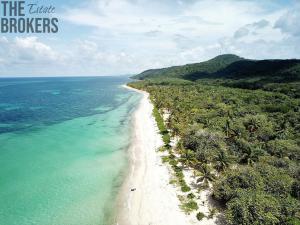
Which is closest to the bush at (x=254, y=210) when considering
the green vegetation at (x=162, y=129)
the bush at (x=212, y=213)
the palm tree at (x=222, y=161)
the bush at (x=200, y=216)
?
the bush at (x=212, y=213)

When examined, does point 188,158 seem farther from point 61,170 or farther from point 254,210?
point 61,170

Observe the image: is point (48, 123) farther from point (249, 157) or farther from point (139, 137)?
point (249, 157)

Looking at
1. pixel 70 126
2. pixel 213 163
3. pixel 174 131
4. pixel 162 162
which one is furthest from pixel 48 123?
pixel 213 163

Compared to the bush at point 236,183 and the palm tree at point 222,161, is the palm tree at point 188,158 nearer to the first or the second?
the palm tree at point 222,161

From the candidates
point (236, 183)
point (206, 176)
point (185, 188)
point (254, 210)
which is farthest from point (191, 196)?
point (254, 210)

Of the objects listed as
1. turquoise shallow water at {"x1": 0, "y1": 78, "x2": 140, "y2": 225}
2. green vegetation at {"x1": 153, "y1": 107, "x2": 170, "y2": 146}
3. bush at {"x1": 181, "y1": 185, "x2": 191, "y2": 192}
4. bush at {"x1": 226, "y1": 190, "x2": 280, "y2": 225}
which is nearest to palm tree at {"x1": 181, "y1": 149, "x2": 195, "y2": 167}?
bush at {"x1": 181, "y1": 185, "x2": 191, "y2": 192}

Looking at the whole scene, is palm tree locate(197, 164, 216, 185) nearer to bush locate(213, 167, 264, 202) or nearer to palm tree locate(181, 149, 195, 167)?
bush locate(213, 167, 264, 202)
